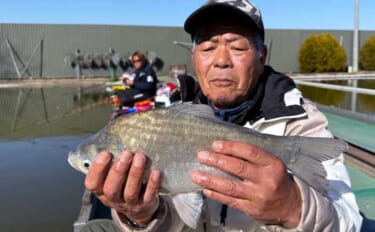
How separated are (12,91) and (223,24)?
23.9 meters

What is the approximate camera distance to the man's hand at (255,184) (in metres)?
1.69

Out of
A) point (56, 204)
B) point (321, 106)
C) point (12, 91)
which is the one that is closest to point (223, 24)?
point (56, 204)

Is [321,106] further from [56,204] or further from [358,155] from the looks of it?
[56,204]

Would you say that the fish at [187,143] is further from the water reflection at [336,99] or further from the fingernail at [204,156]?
the water reflection at [336,99]

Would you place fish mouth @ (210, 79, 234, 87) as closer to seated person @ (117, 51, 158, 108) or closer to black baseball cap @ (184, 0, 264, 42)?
black baseball cap @ (184, 0, 264, 42)

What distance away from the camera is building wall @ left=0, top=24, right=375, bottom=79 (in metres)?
31.5

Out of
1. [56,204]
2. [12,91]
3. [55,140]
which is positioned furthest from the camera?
[12,91]

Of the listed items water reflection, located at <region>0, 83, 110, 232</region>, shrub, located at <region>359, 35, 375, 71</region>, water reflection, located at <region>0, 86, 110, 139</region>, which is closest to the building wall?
water reflection, located at <region>0, 86, 110, 139</region>

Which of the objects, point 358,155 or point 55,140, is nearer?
point 358,155

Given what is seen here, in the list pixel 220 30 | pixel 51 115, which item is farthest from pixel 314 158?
pixel 51 115

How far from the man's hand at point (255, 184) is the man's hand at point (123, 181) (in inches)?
10.9

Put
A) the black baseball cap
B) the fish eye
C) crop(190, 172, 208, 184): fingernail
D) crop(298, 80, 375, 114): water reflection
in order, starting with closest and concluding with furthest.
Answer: crop(190, 172, 208, 184): fingernail → the fish eye → the black baseball cap → crop(298, 80, 375, 114): water reflection

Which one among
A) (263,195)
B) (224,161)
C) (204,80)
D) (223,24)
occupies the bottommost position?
(263,195)

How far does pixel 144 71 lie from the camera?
37.4ft
